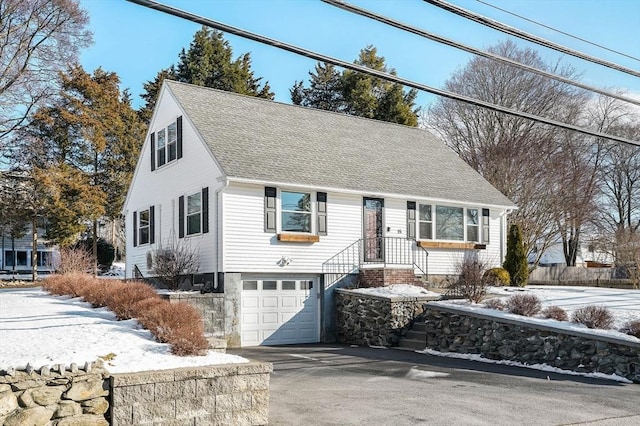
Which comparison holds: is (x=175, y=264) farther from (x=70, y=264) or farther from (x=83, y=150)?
(x=83, y=150)

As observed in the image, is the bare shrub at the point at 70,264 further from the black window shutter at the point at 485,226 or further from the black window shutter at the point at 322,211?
the black window shutter at the point at 485,226

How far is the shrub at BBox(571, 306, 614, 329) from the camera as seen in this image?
1382cm

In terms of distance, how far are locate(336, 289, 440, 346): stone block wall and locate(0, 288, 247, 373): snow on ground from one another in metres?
8.48

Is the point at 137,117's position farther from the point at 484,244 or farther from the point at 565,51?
the point at 565,51

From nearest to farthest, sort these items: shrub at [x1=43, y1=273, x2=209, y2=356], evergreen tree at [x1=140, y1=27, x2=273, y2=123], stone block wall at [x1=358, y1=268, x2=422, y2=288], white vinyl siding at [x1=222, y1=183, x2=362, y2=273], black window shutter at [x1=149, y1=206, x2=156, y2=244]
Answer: shrub at [x1=43, y1=273, x2=209, y2=356] < white vinyl siding at [x1=222, y1=183, x2=362, y2=273] < stone block wall at [x1=358, y1=268, x2=422, y2=288] < black window shutter at [x1=149, y1=206, x2=156, y2=244] < evergreen tree at [x1=140, y1=27, x2=273, y2=123]

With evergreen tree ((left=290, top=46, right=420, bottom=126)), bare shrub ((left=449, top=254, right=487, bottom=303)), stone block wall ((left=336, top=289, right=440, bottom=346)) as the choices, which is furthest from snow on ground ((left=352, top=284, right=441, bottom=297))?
evergreen tree ((left=290, top=46, right=420, bottom=126))

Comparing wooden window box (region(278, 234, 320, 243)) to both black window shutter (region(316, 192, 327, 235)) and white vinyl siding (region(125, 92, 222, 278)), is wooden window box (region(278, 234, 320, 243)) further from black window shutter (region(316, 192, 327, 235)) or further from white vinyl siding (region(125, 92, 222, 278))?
white vinyl siding (region(125, 92, 222, 278))

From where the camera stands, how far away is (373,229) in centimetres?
2045

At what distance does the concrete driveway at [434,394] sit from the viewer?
8.69 meters

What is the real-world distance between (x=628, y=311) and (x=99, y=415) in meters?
13.2

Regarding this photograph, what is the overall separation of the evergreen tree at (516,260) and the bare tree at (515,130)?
883 centimetres

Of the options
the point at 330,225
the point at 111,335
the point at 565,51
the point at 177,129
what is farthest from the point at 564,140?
the point at 111,335

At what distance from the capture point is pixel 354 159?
846 inches

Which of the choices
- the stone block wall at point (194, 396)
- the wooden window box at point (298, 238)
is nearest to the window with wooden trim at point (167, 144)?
the wooden window box at point (298, 238)
